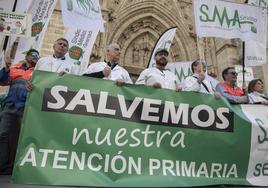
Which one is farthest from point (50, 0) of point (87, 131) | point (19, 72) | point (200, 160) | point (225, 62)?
point (225, 62)

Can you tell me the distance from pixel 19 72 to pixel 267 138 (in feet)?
10.4

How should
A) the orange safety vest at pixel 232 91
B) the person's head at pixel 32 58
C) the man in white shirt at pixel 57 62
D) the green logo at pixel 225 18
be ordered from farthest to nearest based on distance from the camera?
the green logo at pixel 225 18 < the orange safety vest at pixel 232 91 < the person's head at pixel 32 58 < the man in white shirt at pixel 57 62

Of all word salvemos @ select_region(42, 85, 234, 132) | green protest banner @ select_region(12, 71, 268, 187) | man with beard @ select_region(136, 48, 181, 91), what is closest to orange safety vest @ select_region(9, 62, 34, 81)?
green protest banner @ select_region(12, 71, 268, 187)

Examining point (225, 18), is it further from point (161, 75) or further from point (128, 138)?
point (128, 138)

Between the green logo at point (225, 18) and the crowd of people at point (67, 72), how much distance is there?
1140 mm

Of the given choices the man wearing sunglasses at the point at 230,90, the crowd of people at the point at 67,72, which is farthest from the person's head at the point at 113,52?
the man wearing sunglasses at the point at 230,90

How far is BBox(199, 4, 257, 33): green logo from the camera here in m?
5.42

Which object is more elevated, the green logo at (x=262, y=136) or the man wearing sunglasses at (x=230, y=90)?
the man wearing sunglasses at (x=230, y=90)

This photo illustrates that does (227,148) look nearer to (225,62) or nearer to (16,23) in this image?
(16,23)

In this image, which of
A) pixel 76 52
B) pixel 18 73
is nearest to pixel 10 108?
pixel 18 73

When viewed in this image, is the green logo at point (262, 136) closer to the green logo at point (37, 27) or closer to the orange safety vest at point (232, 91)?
the orange safety vest at point (232, 91)

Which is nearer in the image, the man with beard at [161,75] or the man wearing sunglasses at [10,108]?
the man wearing sunglasses at [10,108]

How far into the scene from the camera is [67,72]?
384 centimetres

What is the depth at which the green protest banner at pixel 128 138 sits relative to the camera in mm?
3014
